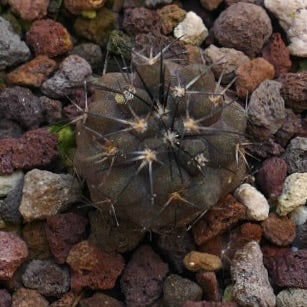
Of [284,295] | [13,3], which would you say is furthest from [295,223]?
[13,3]

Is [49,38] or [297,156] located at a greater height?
[49,38]

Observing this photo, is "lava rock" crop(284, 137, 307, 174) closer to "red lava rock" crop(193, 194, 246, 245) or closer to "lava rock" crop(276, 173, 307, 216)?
"lava rock" crop(276, 173, 307, 216)

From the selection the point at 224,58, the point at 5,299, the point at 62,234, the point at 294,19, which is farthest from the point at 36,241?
the point at 294,19

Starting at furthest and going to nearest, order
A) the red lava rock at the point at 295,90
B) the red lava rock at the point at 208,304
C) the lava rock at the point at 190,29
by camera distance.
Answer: the lava rock at the point at 190,29, the red lava rock at the point at 295,90, the red lava rock at the point at 208,304

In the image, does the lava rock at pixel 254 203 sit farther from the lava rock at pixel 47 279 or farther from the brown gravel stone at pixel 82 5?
the brown gravel stone at pixel 82 5

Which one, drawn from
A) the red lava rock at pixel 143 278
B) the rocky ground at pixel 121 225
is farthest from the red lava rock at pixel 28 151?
the red lava rock at pixel 143 278

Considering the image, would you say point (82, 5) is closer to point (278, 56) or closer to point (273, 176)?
point (278, 56)

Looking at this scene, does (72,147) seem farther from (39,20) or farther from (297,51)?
(297,51)
